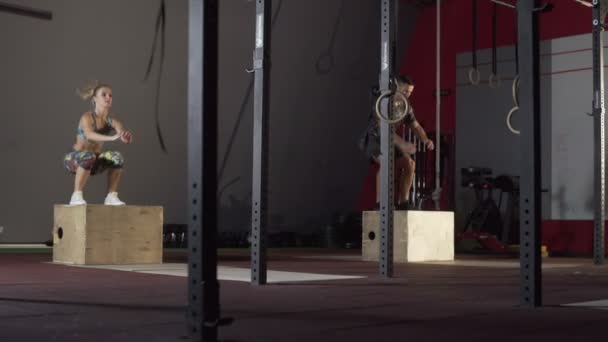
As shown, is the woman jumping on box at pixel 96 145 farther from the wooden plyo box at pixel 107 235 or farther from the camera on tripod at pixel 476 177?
the camera on tripod at pixel 476 177

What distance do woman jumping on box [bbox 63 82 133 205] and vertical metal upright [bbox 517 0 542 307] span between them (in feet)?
11.0

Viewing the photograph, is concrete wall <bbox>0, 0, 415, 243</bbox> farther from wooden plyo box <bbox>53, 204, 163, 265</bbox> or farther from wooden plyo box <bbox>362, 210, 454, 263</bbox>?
wooden plyo box <bbox>362, 210, 454, 263</bbox>

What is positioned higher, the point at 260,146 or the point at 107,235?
the point at 260,146

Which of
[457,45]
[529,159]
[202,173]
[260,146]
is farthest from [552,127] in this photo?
[202,173]

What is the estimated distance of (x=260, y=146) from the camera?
13.7 feet

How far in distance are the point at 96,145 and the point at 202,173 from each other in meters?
4.04

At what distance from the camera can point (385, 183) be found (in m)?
4.64

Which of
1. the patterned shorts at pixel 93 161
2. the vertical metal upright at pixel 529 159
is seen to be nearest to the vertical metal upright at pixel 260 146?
the vertical metal upright at pixel 529 159

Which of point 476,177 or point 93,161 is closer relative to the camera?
point 93,161

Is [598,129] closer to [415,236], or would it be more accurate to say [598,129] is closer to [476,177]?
[415,236]

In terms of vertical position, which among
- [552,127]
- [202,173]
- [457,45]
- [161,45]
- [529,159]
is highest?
[457,45]

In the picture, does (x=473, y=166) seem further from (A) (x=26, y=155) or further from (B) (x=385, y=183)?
(B) (x=385, y=183)

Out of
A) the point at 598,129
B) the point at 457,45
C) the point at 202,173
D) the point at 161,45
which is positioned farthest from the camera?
the point at 457,45

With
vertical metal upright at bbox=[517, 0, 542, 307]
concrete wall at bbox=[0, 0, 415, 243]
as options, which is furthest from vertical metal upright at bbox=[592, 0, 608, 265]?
concrete wall at bbox=[0, 0, 415, 243]
